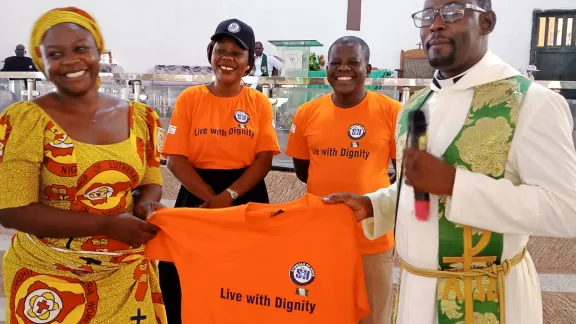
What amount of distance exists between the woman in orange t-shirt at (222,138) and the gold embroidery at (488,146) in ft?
4.41

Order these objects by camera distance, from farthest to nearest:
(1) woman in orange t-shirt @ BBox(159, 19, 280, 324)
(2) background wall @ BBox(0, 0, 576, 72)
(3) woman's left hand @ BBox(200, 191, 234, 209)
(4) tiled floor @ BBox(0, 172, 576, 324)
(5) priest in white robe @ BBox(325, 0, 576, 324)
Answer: (2) background wall @ BBox(0, 0, 576, 72) → (4) tiled floor @ BBox(0, 172, 576, 324) → (1) woman in orange t-shirt @ BBox(159, 19, 280, 324) → (3) woman's left hand @ BBox(200, 191, 234, 209) → (5) priest in white robe @ BBox(325, 0, 576, 324)

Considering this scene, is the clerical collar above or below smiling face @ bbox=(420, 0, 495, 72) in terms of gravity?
below

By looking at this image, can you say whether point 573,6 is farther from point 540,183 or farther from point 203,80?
point 540,183

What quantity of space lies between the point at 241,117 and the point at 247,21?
376 inches

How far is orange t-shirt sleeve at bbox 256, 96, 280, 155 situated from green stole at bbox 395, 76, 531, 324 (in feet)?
4.30

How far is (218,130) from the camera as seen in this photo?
2615 millimetres

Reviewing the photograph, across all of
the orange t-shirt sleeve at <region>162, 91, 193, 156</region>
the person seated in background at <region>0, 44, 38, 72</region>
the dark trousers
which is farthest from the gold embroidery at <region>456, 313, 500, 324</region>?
the person seated in background at <region>0, 44, 38, 72</region>

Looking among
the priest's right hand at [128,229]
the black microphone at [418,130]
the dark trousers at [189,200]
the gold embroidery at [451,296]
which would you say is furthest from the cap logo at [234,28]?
the gold embroidery at [451,296]

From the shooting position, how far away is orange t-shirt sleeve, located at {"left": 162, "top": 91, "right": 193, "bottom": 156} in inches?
104

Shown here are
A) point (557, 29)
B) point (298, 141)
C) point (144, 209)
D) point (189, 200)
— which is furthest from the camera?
point (557, 29)

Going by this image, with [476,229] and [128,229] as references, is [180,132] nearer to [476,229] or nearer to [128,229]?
[128,229]

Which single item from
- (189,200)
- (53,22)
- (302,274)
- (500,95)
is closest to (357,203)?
(302,274)

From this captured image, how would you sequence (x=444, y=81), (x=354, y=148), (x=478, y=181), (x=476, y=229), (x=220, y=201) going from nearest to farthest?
(x=478, y=181), (x=476, y=229), (x=444, y=81), (x=220, y=201), (x=354, y=148)

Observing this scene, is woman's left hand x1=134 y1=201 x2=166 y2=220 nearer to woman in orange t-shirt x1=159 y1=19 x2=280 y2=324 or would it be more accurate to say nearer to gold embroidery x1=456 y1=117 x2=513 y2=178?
woman in orange t-shirt x1=159 y1=19 x2=280 y2=324
